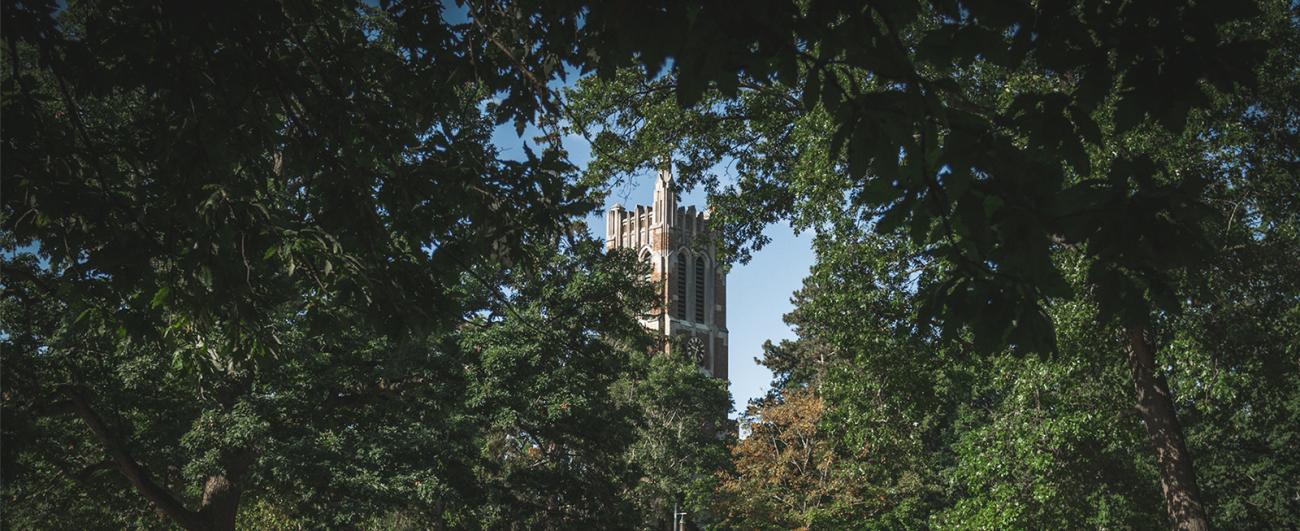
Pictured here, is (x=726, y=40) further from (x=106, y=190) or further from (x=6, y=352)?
(x=6, y=352)

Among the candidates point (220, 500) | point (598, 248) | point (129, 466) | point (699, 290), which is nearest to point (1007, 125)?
point (129, 466)

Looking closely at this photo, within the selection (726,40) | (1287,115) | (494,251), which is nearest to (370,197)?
(494,251)

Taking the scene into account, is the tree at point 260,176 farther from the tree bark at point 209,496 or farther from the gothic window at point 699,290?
the gothic window at point 699,290

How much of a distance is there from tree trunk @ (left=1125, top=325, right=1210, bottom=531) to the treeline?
0.04m

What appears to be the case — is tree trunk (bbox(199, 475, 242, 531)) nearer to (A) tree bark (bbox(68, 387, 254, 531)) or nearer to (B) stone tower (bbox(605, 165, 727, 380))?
(A) tree bark (bbox(68, 387, 254, 531))

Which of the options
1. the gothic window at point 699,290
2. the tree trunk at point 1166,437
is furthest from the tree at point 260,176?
the gothic window at point 699,290

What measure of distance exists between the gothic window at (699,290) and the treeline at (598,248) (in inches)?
1775

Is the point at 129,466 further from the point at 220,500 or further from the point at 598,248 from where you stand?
the point at 598,248

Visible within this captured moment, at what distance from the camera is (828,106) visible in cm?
406

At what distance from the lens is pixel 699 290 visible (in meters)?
77.5

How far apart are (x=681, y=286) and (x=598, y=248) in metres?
53.6

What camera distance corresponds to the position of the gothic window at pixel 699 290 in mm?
76875

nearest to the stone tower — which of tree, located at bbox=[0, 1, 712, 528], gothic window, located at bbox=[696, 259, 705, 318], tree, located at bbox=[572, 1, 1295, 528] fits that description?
gothic window, located at bbox=[696, 259, 705, 318]

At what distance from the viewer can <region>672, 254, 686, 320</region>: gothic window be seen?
75500 millimetres
